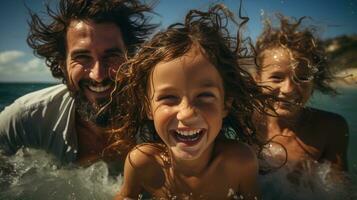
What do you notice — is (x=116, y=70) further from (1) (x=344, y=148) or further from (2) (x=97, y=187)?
(1) (x=344, y=148)

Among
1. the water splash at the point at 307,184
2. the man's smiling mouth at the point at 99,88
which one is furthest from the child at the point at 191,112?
the water splash at the point at 307,184

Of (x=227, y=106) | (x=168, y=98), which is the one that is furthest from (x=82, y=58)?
(x=227, y=106)

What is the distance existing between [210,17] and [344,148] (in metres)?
1.88

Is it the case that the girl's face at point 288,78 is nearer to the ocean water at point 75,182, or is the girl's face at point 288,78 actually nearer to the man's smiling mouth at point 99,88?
the ocean water at point 75,182

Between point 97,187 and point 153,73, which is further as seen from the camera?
point 97,187

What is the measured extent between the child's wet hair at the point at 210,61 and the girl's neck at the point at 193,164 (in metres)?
0.37

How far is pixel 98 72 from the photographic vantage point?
3.13 m

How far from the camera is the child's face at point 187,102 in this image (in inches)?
88.2

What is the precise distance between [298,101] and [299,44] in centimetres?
57

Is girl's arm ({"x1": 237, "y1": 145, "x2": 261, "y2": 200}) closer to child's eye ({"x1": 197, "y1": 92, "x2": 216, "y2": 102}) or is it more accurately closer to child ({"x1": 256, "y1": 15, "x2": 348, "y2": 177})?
child's eye ({"x1": 197, "y1": 92, "x2": 216, "y2": 102})

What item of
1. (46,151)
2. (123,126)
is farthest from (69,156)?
(123,126)

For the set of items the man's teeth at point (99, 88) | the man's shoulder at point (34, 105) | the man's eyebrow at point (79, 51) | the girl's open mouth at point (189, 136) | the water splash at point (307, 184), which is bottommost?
the water splash at point (307, 184)

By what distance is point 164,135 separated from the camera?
7.83ft

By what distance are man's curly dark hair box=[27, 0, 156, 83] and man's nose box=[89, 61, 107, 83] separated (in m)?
0.32
